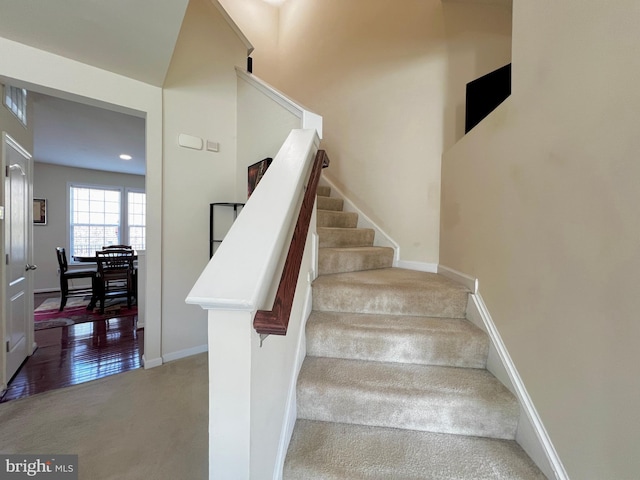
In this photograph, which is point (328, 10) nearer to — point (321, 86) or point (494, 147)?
point (321, 86)

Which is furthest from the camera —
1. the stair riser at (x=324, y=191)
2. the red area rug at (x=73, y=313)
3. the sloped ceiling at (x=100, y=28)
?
the red area rug at (x=73, y=313)

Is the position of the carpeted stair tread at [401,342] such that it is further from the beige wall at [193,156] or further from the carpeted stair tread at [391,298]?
the beige wall at [193,156]

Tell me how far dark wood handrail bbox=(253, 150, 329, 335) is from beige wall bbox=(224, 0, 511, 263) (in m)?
1.42

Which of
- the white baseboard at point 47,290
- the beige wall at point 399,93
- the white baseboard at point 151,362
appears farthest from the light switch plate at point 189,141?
the white baseboard at point 47,290

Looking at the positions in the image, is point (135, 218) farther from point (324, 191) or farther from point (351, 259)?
point (351, 259)

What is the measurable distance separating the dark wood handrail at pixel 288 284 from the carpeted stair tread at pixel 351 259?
2.44ft

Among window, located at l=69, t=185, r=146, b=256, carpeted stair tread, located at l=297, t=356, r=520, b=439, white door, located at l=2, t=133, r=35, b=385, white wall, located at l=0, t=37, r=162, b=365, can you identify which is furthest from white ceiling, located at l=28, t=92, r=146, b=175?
carpeted stair tread, located at l=297, t=356, r=520, b=439

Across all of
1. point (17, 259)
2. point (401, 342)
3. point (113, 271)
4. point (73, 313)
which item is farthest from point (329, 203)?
point (73, 313)

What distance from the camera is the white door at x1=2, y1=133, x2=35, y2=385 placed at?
2109 mm

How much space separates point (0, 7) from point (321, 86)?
2.74 metres

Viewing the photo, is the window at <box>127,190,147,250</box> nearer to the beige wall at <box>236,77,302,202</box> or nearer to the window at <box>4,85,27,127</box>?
the window at <box>4,85,27,127</box>

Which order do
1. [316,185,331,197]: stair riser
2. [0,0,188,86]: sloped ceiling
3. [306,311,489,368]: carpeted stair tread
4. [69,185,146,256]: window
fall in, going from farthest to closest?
[69,185,146,256]: window < [316,185,331,197]: stair riser < [0,0,188,86]: sloped ceiling < [306,311,489,368]: carpeted stair tread

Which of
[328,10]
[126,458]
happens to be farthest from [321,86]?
[126,458]

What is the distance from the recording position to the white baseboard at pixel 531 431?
96 cm
